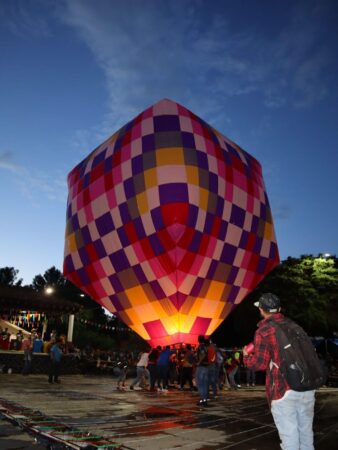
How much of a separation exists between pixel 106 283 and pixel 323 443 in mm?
11076

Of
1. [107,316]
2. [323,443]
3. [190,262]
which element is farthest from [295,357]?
[107,316]

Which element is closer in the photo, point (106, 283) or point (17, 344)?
point (106, 283)

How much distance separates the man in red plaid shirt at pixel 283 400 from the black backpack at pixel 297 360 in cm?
5

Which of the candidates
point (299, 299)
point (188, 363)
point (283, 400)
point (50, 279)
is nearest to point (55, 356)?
point (188, 363)

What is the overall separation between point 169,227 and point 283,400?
9723 mm

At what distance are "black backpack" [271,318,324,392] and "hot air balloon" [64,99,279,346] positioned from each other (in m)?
9.42

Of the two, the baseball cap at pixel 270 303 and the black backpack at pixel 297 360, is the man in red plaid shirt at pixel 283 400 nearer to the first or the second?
the black backpack at pixel 297 360

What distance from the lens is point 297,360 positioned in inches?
108

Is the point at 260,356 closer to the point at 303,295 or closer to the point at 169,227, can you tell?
the point at 169,227

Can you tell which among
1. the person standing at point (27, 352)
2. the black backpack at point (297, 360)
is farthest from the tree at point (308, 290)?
the black backpack at point (297, 360)

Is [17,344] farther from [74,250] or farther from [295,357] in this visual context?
[295,357]

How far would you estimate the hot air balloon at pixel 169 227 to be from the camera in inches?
502

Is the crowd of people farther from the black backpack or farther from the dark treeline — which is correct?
the dark treeline

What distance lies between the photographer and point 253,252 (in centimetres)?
1511
